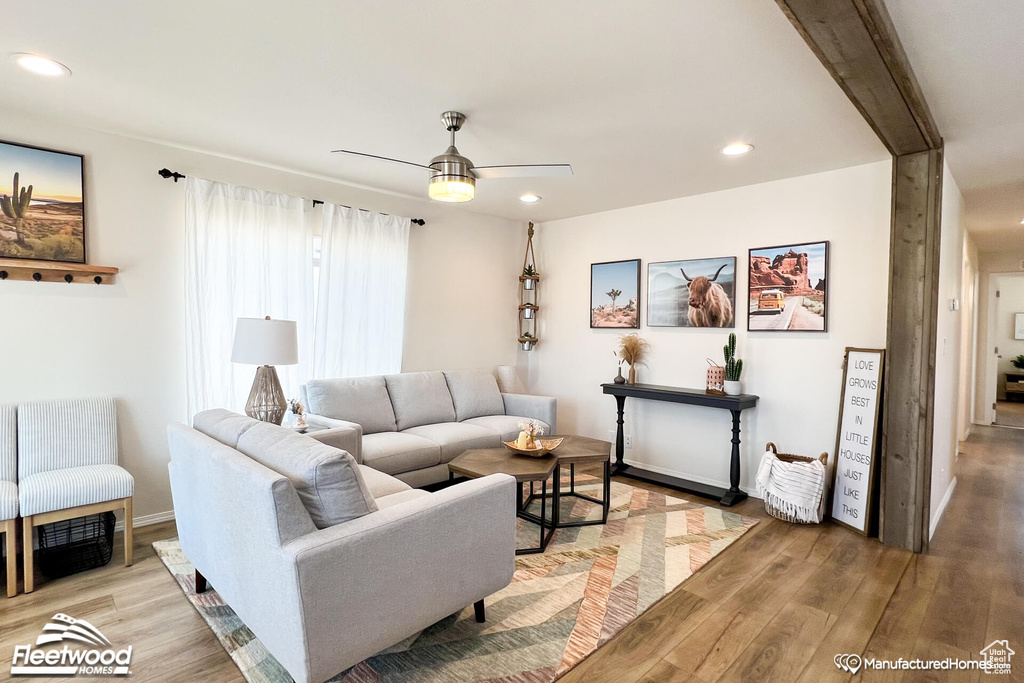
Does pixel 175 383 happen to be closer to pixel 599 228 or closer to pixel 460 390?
pixel 460 390

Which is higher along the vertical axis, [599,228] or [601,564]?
[599,228]

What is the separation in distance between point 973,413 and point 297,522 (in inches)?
359

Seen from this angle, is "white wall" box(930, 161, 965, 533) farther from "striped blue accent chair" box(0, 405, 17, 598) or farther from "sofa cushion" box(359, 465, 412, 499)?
"striped blue accent chair" box(0, 405, 17, 598)

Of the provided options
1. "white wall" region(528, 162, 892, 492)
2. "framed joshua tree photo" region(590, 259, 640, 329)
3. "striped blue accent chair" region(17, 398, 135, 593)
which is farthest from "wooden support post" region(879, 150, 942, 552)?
"striped blue accent chair" region(17, 398, 135, 593)

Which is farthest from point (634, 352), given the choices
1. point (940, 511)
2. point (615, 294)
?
point (940, 511)

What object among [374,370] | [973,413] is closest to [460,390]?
[374,370]

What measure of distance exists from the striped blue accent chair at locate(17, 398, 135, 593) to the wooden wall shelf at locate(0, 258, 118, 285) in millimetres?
709

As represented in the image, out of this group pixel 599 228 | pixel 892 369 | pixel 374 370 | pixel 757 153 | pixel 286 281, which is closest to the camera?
pixel 892 369

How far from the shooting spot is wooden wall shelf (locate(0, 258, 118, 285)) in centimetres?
289

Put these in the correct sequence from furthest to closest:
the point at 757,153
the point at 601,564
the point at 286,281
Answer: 1. the point at 286,281
2. the point at 757,153
3. the point at 601,564

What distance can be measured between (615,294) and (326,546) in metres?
3.90

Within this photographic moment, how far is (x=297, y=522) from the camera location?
1668 mm

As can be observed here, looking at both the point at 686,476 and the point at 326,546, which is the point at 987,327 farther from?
the point at 326,546

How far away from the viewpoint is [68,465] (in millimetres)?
2943
